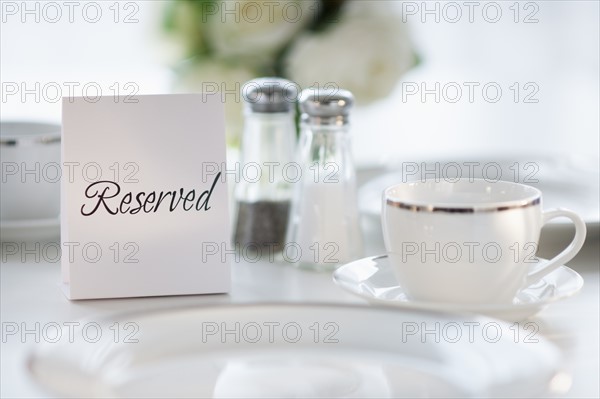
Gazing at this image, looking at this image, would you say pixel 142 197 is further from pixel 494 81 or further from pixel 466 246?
pixel 494 81

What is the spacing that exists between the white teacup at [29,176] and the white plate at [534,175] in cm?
33

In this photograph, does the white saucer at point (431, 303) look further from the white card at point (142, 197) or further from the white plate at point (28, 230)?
the white plate at point (28, 230)

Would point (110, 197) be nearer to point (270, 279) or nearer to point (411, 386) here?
point (270, 279)

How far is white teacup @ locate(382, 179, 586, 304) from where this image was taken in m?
0.83

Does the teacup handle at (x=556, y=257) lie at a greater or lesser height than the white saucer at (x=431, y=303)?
greater

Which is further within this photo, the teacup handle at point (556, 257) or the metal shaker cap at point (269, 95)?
the metal shaker cap at point (269, 95)

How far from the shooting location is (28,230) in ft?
3.59

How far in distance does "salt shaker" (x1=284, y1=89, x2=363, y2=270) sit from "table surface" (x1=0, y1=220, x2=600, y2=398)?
3cm

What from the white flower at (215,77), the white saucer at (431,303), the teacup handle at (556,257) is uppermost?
the white flower at (215,77)

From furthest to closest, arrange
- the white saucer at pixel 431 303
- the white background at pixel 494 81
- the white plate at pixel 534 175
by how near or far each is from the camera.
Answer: the white background at pixel 494 81
the white plate at pixel 534 175
the white saucer at pixel 431 303

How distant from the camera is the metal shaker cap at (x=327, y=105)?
1.02 metres

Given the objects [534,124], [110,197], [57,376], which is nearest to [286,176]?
[110,197]

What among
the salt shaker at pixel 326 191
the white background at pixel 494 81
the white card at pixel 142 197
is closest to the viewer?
the white card at pixel 142 197

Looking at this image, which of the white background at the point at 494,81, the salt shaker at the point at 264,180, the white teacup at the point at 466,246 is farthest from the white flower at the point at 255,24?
the white background at the point at 494,81
